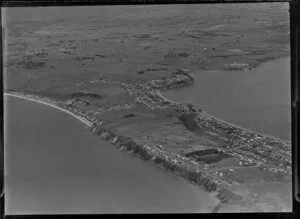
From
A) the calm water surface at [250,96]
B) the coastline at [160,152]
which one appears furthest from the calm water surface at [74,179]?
the calm water surface at [250,96]

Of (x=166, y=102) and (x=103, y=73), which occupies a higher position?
(x=103, y=73)

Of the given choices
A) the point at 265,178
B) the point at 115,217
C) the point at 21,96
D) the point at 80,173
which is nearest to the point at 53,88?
the point at 21,96

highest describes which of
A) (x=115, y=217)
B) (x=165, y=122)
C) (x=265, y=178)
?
(x=165, y=122)

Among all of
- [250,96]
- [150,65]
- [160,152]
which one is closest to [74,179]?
[160,152]

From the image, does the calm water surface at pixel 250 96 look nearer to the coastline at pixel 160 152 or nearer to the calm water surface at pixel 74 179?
the coastline at pixel 160 152

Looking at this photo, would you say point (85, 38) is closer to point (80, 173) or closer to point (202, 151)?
Answer: point (80, 173)
